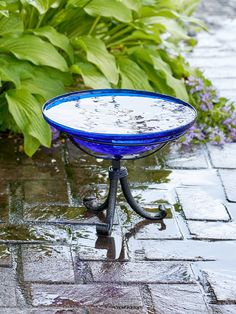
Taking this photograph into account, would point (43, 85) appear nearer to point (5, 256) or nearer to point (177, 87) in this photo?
point (177, 87)

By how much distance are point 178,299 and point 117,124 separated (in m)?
0.86

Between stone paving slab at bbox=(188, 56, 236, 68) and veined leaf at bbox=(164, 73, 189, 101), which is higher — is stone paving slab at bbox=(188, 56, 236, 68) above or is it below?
below

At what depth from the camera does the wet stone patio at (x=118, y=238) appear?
11.0ft

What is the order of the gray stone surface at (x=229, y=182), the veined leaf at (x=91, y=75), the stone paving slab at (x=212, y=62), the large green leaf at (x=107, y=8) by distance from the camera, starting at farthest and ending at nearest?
the stone paving slab at (x=212, y=62) < the large green leaf at (x=107, y=8) < the veined leaf at (x=91, y=75) < the gray stone surface at (x=229, y=182)

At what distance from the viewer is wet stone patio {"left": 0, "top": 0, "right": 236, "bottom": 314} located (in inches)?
132

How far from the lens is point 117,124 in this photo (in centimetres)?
374

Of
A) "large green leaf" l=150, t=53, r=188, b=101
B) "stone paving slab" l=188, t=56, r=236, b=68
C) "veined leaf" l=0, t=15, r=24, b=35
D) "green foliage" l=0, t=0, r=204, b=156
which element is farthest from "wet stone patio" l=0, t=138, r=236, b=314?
"stone paving slab" l=188, t=56, r=236, b=68

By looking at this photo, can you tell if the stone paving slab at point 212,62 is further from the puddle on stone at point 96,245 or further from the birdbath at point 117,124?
the puddle on stone at point 96,245

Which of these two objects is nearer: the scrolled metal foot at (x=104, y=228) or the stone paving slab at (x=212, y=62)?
the scrolled metal foot at (x=104, y=228)

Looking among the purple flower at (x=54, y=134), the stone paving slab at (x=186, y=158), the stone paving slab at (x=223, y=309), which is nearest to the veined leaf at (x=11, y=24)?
the purple flower at (x=54, y=134)

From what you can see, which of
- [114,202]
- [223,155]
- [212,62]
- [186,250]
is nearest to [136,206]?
[114,202]

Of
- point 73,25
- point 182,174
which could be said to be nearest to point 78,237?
point 182,174

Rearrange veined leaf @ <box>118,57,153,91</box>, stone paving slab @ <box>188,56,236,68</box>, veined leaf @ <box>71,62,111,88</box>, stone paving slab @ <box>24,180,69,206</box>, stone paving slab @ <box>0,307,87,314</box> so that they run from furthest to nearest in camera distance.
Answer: stone paving slab @ <box>188,56,236,68</box> < veined leaf @ <box>118,57,153,91</box> < veined leaf @ <box>71,62,111,88</box> < stone paving slab @ <box>24,180,69,206</box> < stone paving slab @ <box>0,307,87,314</box>

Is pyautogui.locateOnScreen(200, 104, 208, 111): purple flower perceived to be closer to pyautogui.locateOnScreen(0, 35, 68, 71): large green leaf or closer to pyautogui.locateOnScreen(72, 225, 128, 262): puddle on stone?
pyautogui.locateOnScreen(0, 35, 68, 71): large green leaf
